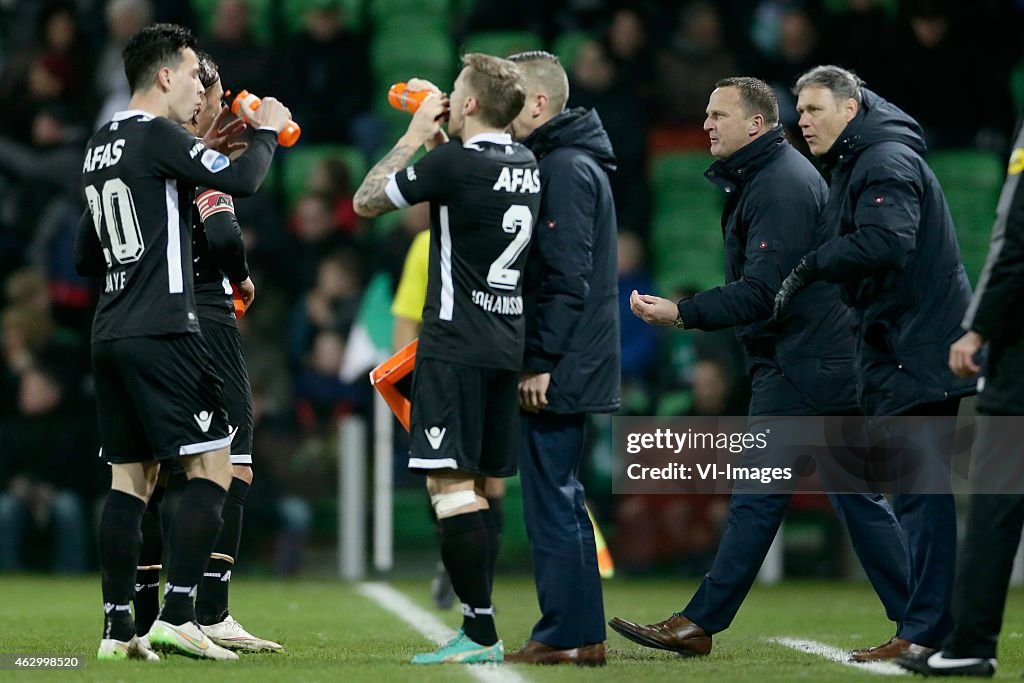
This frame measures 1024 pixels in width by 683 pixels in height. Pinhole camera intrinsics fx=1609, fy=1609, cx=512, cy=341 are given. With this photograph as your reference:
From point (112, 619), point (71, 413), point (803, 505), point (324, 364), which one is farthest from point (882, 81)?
point (112, 619)

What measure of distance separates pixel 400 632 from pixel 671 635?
1.55 m

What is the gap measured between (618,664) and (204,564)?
4.84 feet

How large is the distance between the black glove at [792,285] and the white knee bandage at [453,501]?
136 centimetres

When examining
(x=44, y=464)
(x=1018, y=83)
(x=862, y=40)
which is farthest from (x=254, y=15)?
(x=1018, y=83)

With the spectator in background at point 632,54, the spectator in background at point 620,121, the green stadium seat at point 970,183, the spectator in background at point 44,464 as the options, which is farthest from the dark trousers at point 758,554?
the spectator in background at point 632,54

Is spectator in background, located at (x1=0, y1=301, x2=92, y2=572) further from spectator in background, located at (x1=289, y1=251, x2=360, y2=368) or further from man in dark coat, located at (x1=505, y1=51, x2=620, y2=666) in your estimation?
man in dark coat, located at (x1=505, y1=51, x2=620, y2=666)

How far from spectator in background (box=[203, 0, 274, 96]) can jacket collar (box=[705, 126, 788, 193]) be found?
6.68 m

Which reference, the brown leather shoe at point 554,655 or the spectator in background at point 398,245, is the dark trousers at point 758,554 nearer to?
the brown leather shoe at point 554,655

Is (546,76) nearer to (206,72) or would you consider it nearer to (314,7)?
(206,72)

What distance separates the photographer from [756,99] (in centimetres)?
614

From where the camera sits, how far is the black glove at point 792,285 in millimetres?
5676

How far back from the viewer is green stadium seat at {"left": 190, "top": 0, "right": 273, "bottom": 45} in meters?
13.1

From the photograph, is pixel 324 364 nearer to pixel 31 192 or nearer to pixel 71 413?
pixel 71 413

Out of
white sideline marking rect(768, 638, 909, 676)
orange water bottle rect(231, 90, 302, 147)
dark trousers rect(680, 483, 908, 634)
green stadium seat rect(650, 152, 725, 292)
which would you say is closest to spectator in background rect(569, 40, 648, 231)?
green stadium seat rect(650, 152, 725, 292)
